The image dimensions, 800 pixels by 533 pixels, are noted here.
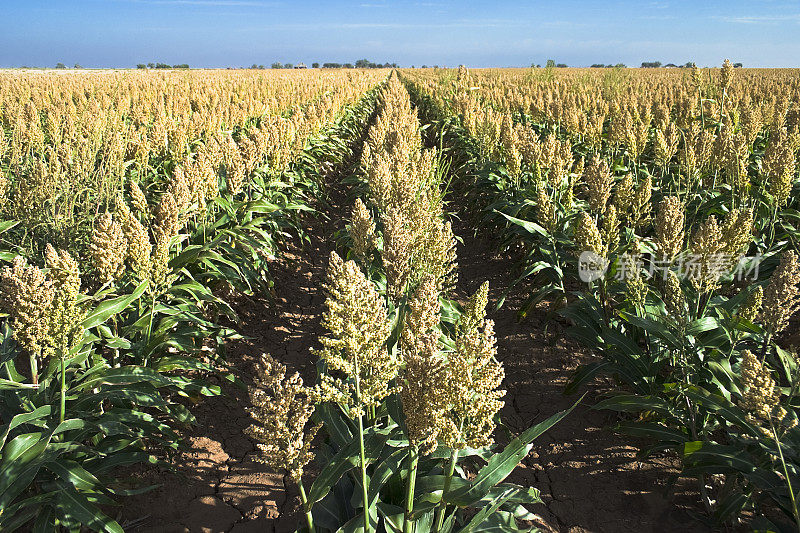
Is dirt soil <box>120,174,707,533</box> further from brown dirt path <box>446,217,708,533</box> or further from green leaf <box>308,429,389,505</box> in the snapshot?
green leaf <box>308,429,389,505</box>

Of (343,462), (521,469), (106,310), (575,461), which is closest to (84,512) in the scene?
(106,310)

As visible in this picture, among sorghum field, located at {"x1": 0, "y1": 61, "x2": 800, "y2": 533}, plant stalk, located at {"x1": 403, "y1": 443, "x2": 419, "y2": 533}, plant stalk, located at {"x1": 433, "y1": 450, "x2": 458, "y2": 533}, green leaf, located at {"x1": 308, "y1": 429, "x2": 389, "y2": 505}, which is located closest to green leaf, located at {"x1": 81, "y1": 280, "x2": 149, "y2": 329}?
sorghum field, located at {"x1": 0, "y1": 61, "x2": 800, "y2": 533}

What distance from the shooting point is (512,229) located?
231 inches

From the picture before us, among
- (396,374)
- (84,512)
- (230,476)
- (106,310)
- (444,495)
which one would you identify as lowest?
(230,476)

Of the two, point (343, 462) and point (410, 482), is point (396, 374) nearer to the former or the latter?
point (410, 482)

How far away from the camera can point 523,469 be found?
332 cm

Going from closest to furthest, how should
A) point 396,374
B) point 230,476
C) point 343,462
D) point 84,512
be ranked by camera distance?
point 396,374 < point 343,462 < point 84,512 < point 230,476

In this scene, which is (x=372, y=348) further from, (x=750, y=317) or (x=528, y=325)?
(x=528, y=325)

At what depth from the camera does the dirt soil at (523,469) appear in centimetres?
287

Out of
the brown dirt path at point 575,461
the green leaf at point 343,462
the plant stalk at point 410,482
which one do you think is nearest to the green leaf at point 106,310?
the green leaf at point 343,462

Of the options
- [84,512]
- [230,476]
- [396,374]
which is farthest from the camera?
[230,476]

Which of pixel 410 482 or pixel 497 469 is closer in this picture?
pixel 410 482

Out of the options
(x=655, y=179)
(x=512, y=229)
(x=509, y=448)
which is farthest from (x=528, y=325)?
(x=655, y=179)

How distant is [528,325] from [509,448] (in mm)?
2921
